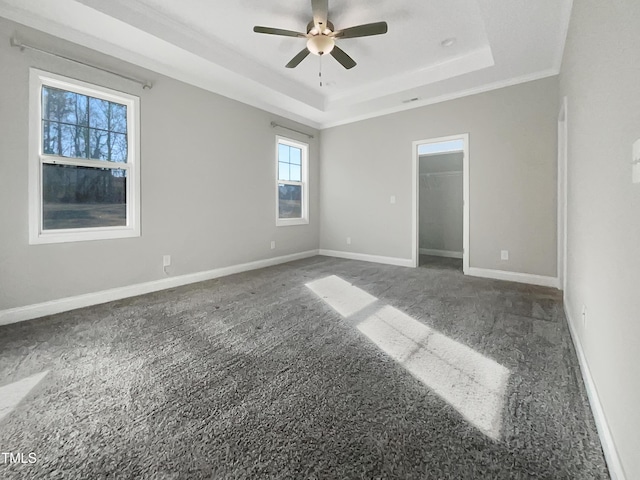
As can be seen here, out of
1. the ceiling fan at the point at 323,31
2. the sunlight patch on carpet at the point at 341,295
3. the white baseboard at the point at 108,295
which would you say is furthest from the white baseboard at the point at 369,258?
the ceiling fan at the point at 323,31

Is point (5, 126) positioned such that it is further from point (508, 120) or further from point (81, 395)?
point (508, 120)

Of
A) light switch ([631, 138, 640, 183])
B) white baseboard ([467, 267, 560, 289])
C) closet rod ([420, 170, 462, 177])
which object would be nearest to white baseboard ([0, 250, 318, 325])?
white baseboard ([467, 267, 560, 289])

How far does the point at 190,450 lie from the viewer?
3.66 feet

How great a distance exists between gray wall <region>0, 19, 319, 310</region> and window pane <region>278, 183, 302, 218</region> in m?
0.30

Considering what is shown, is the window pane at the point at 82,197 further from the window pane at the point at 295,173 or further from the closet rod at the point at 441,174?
the closet rod at the point at 441,174

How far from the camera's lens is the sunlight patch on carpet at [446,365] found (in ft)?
4.45

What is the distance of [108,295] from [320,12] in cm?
348

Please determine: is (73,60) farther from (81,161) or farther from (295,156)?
(295,156)

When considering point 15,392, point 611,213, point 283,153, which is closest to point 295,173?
point 283,153

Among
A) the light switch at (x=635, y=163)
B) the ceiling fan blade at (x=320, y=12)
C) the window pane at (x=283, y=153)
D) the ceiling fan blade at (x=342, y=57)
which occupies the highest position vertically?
the ceiling fan blade at (x=320, y=12)

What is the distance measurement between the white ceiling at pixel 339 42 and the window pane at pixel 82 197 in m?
1.26

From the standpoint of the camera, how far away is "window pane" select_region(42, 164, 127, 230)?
106 inches

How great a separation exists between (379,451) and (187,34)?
394 centimetres

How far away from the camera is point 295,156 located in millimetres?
5527
